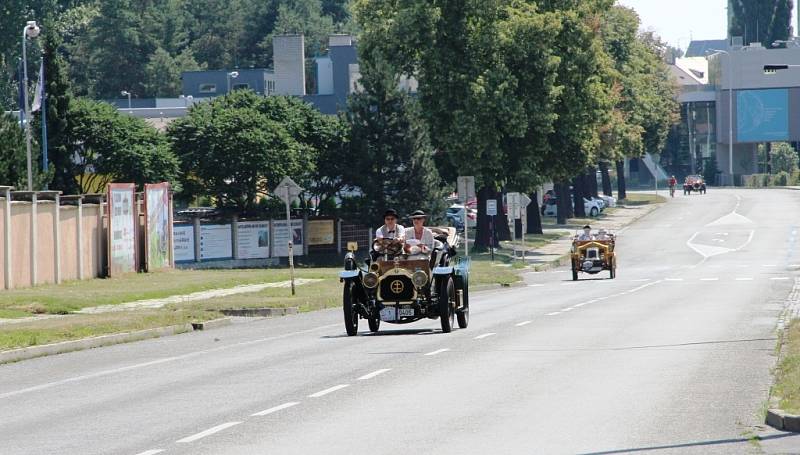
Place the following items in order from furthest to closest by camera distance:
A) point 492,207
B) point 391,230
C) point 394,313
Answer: point 492,207 → point 391,230 → point 394,313

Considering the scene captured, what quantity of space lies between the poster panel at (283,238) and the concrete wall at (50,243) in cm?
1723

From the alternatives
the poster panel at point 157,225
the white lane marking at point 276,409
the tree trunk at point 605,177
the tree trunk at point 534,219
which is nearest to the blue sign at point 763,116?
the tree trunk at point 605,177

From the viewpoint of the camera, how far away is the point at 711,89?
17125 centimetres

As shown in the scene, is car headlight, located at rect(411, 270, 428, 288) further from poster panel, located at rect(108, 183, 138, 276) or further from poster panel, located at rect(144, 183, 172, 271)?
poster panel, located at rect(144, 183, 172, 271)

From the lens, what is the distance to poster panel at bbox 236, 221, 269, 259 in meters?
61.5

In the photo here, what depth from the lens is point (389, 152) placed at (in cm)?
6619

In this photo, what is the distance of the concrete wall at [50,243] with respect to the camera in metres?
39.4

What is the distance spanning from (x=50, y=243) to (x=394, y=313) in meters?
20.3

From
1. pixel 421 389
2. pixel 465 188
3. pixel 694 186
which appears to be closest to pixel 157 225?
pixel 465 188

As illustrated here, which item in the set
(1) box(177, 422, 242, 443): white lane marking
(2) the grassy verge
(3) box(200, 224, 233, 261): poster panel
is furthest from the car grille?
(3) box(200, 224, 233, 261): poster panel

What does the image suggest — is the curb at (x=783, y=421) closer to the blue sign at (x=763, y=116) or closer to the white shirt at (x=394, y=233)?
the white shirt at (x=394, y=233)

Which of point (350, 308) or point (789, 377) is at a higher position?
point (350, 308)

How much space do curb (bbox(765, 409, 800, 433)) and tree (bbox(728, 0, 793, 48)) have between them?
173045 mm

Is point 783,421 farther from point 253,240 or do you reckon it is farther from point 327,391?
point 253,240
